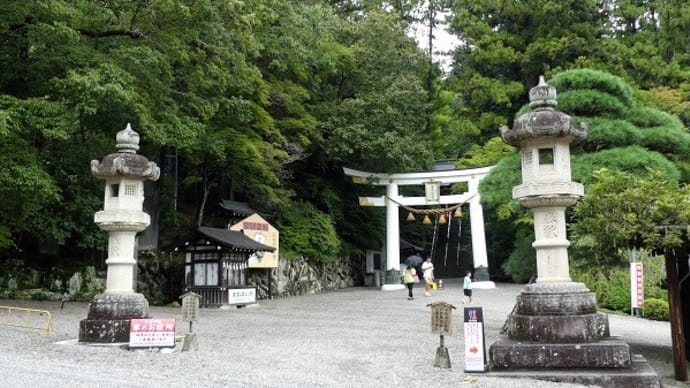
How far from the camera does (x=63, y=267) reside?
18703 millimetres

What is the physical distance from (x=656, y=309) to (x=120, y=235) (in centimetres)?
1525

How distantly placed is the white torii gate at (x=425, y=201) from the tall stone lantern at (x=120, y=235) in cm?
1567

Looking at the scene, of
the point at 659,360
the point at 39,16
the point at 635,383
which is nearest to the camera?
the point at 635,383

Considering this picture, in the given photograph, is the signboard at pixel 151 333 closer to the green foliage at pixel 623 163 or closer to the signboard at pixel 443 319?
the signboard at pixel 443 319

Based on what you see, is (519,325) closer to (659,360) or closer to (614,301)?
(659,360)

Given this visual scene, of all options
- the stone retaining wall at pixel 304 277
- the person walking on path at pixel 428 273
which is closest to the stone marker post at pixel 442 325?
the stone retaining wall at pixel 304 277

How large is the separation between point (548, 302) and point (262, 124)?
14974mm

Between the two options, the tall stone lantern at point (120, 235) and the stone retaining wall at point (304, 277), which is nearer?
the tall stone lantern at point (120, 235)

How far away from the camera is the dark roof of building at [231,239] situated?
17.8m

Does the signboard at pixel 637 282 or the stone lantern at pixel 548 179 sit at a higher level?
the stone lantern at pixel 548 179

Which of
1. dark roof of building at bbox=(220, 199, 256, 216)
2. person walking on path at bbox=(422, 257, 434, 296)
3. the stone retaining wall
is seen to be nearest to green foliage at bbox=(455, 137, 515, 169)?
person walking on path at bbox=(422, 257, 434, 296)

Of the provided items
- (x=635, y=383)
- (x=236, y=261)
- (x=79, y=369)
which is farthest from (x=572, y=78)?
(x=79, y=369)

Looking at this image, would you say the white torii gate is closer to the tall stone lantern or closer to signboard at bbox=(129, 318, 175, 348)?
the tall stone lantern

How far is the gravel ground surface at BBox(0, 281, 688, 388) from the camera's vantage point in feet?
24.0
